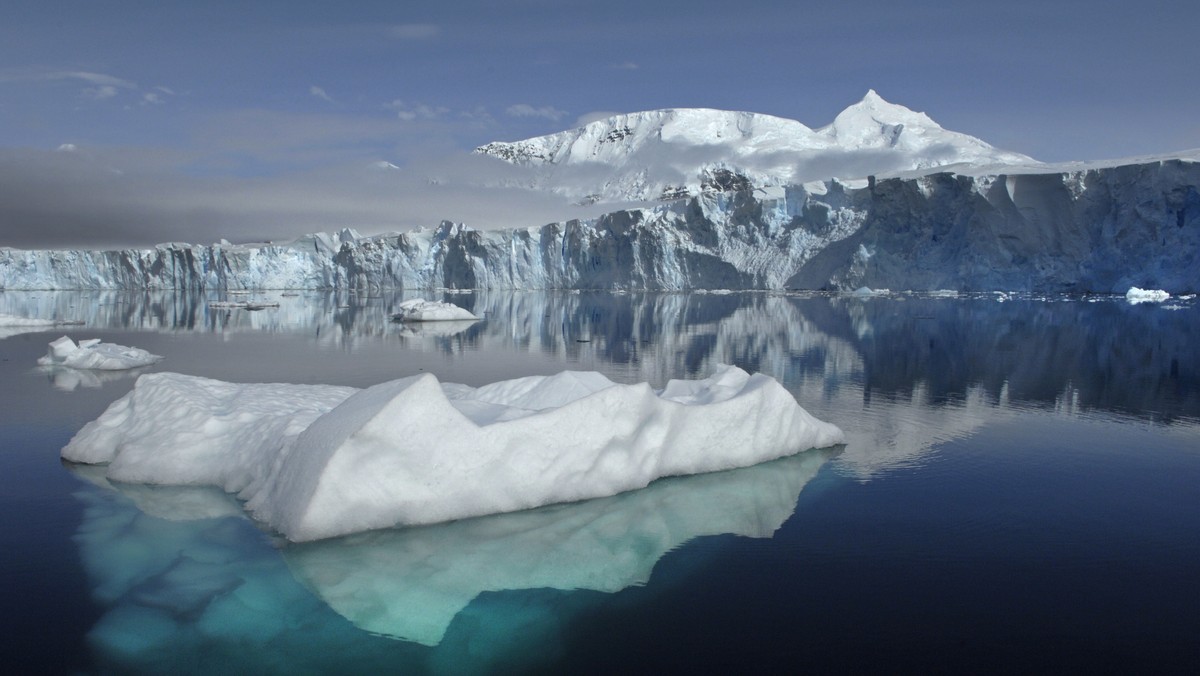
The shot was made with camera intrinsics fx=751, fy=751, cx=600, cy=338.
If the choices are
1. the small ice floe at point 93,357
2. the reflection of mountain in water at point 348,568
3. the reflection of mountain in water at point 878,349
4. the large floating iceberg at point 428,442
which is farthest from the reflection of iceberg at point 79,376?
the reflection of mountain in water at point 348,568

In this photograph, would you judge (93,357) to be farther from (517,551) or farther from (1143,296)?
(1143,296)

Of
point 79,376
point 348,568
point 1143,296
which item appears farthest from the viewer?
point 1143,296

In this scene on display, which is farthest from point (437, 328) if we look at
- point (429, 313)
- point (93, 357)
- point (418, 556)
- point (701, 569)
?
point (701, 569)

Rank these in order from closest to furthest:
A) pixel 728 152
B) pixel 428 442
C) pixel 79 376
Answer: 1. pixel 428 442
2. pixel 79 376
3. pixel 728 152

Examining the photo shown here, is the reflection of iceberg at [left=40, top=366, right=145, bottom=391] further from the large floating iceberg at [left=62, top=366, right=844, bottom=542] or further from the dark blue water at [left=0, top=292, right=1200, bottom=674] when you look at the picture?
the large floating iceberg at [left=62, top=366, right=844, bottom=542]

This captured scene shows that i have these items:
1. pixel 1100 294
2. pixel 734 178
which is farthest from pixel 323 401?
pixel 734 178

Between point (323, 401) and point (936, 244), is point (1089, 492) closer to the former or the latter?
point (323, 401)

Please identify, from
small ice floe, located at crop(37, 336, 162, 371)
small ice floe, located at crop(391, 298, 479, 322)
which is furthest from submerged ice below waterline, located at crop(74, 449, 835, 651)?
small ice floe, located at crop(391, 298, 479, 322)
